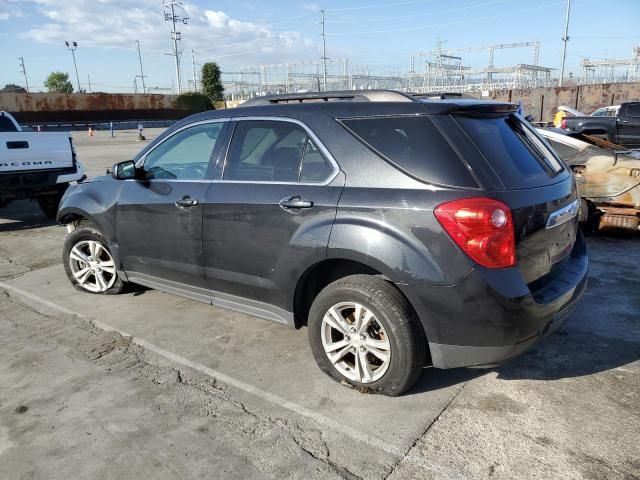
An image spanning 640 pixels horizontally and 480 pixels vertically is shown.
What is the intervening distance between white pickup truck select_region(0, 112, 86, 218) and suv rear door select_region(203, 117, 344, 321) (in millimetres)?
5817

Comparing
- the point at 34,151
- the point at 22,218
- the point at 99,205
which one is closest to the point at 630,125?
the point at 99,205

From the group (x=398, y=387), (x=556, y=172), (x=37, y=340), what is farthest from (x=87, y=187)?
(x=556, y=172)

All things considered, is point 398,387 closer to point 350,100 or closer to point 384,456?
point 384,456

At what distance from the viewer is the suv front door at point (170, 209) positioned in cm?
391

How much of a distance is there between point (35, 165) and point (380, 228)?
24.4 feet

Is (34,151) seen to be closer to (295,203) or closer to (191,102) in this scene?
(295,203)

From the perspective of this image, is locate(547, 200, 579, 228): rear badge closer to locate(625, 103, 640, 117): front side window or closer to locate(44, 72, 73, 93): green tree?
locate(625, 103, 640, 117): front side window

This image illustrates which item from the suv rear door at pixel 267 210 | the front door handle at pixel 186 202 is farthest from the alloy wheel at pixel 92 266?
the suv rear door at pixel 267 210

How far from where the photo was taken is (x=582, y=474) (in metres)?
2.42

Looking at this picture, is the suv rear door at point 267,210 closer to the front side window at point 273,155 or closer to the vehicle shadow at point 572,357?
the front side window at point 273,155

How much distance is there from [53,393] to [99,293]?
197cm

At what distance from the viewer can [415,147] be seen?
2.92m

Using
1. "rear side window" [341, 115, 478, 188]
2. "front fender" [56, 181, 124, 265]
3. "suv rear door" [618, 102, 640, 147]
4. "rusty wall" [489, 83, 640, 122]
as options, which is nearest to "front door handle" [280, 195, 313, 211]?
"rear side window" [341, 115, 478, 188]

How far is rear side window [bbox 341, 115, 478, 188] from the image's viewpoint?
9.08 ft
